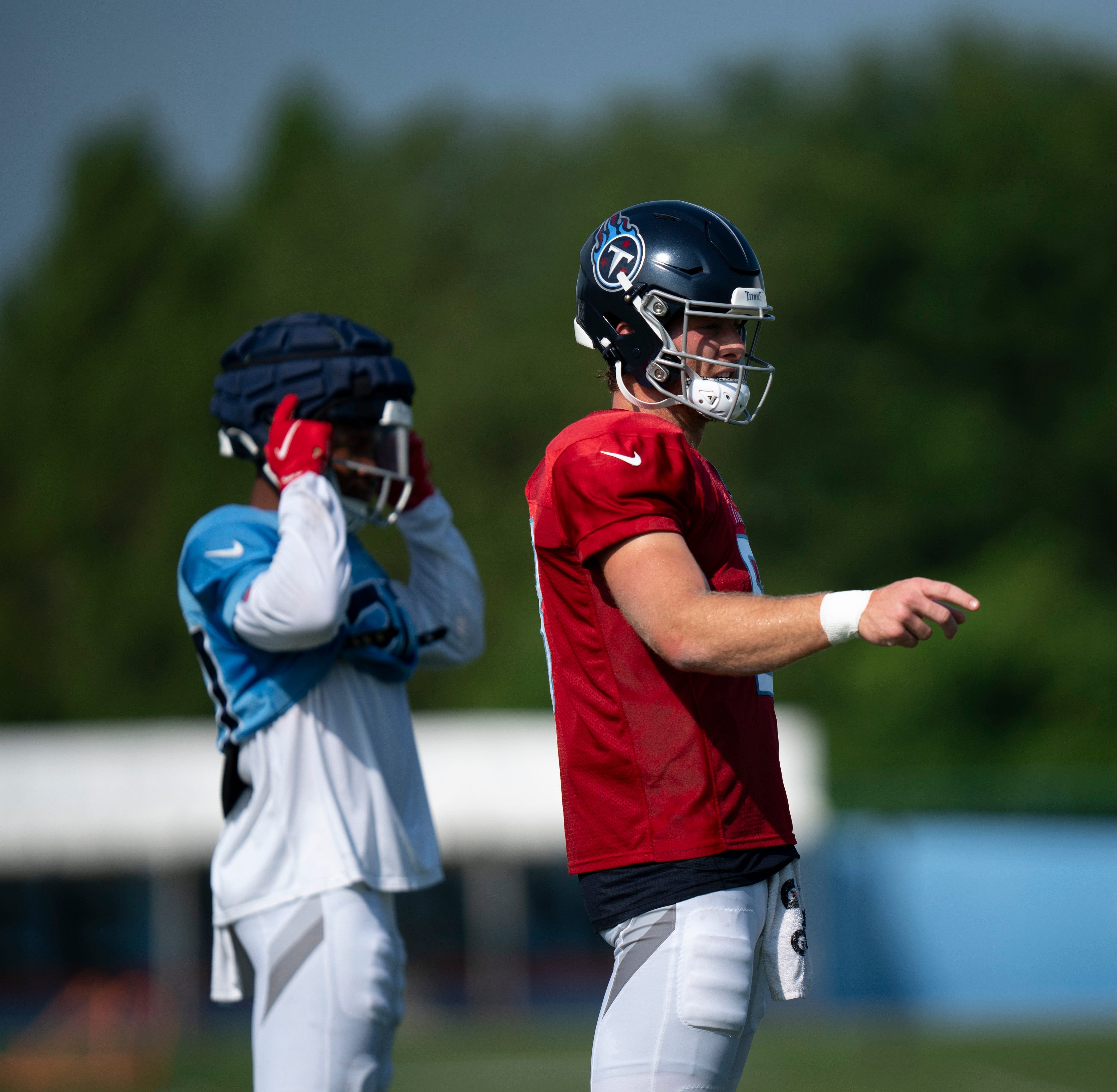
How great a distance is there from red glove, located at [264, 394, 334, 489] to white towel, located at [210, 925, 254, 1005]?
3.58 feet

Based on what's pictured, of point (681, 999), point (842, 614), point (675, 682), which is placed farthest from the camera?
point (675, 682)

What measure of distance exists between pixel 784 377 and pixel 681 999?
28.5 m

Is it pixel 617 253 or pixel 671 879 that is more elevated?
pixel 617 253

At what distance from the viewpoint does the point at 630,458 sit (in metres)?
2.67

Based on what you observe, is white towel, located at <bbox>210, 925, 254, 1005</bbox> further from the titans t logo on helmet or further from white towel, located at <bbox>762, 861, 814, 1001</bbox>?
the titans t logo on helmet

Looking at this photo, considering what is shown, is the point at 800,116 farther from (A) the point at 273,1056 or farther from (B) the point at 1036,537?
(A) the point at 273,1056

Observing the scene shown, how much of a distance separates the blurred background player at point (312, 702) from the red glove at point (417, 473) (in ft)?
0.30

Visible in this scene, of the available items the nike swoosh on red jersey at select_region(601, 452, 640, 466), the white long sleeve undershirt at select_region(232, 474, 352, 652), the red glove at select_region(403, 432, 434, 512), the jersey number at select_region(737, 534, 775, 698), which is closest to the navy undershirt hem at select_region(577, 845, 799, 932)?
the jersey number at select_region(737, 534, 775, 698)

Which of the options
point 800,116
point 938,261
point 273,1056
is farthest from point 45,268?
point 273,1056

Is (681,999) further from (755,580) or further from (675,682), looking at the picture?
(755,580)

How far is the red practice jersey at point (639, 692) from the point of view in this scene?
268cm

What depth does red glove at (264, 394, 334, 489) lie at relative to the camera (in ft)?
11.9

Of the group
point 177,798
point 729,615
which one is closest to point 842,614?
point 729,615

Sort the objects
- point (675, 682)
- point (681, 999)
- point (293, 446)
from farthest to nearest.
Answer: point (293, 446)
point (675, 682)
point (681, 999)
